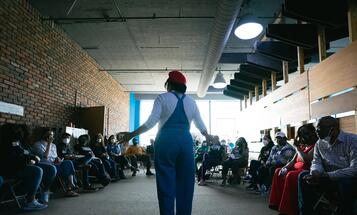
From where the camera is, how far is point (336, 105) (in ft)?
15.7

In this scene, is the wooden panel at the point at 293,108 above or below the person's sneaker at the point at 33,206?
above

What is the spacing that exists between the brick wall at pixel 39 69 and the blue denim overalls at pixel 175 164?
162 inches

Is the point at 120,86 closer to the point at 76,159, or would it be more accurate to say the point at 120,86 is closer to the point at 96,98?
the point at 96,98

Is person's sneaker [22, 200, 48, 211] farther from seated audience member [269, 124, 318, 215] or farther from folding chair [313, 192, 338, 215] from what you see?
folding chair [313, 192, 338, 215]

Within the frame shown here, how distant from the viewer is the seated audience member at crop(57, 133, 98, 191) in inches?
240

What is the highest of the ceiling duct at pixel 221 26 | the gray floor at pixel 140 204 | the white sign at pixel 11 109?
the ceiling duct at pixel 221 26

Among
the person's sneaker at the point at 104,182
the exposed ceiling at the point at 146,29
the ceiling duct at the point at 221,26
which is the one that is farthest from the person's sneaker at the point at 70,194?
the ceiling duct at the point at 221,26

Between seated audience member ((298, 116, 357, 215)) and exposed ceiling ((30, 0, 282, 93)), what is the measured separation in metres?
4.12

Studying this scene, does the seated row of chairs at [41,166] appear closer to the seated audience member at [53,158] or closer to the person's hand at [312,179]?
the seated audience member at [53,158]

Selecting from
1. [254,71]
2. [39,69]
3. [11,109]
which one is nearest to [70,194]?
[11,109]

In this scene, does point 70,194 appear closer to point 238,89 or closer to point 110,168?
point 110,168

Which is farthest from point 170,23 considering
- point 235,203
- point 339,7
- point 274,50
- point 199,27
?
point 235,203

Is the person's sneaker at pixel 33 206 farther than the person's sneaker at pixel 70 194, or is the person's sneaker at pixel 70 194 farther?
the person's sneaker at pixel 70 194

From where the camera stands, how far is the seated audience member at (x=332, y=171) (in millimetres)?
2719
